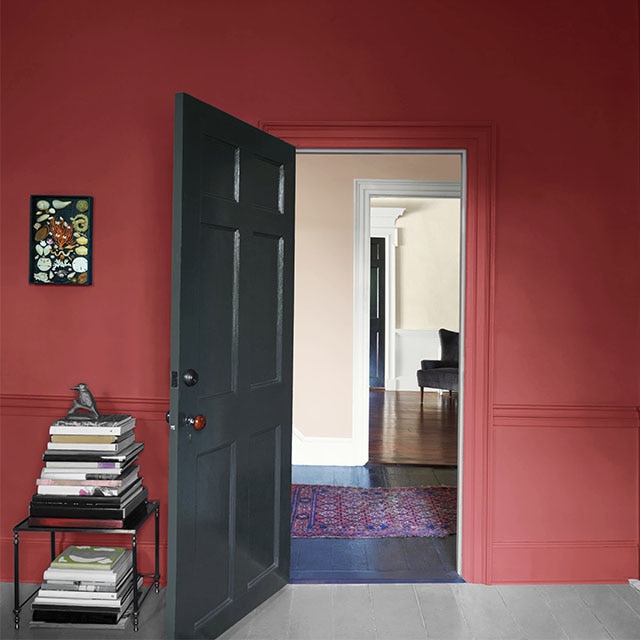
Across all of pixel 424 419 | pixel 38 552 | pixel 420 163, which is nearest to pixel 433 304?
pixel 424 419

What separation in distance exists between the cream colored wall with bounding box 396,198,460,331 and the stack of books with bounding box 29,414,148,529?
7418mm

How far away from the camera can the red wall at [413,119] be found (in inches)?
123

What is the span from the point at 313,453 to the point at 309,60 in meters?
3.31

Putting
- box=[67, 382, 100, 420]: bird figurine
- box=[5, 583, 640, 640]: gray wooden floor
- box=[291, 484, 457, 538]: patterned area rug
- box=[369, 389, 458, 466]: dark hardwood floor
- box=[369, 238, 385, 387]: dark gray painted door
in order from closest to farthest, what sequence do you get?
box=[5, 583, 640, 640]: gray wooden floor, box=[67, 382, 100, 420]: bird figurine, box=[291, 484, 457, 538]: patterned area rug, box=[369, 389, 458, 466]: dark hardwood floor, box=[369, 238, 385, 387]: dark gray painted door

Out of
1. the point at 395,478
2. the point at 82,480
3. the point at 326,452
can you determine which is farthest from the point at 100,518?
the point at 326,452

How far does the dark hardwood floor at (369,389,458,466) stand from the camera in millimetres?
5730

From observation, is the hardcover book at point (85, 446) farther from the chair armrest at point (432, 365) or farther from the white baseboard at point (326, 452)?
the chair armrest at point (432, 365)

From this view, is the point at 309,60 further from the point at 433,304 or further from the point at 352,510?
the point at 433,304

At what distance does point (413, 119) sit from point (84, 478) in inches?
86.4

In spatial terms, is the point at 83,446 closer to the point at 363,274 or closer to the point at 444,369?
the point at 363,274

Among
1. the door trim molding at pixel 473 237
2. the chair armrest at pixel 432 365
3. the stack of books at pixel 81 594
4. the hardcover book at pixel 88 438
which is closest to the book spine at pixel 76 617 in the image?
the stack of books at pixel 81 594

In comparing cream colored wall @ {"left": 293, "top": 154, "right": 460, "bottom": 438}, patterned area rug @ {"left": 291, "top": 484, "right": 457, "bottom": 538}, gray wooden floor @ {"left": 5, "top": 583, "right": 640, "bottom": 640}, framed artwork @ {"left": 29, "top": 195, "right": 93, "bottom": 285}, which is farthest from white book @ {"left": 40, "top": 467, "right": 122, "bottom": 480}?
cream colored wall @ {"left": 293, "top": 154, "right": 460, "bottom": 438}

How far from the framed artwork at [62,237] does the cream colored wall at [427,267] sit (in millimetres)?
7090

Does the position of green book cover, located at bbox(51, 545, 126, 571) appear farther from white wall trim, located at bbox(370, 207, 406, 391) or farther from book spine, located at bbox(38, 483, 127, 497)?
white wall trim, located at bbox(370, 207, 406, 391)
